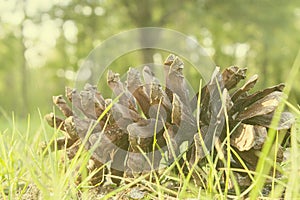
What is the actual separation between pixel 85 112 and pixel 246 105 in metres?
0.25

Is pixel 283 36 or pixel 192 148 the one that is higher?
pixel 283 36

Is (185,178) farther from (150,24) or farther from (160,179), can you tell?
(150,24)

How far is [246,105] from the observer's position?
64 centimetres

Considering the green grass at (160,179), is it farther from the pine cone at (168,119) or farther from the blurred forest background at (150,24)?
the blurred forest background at (150,24)

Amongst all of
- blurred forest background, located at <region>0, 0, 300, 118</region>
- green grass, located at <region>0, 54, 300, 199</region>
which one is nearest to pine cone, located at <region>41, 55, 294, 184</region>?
green grass, located at <region>0, 54, 300, 199</region>

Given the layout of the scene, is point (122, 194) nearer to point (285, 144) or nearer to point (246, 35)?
point (285, 144)

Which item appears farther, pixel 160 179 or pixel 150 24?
pixel 150 24

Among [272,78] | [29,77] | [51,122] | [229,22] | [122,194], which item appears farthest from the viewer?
[29,77]

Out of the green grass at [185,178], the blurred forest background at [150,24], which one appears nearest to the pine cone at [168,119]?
the green grass at [185,178]

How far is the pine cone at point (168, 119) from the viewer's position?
23.4 inches

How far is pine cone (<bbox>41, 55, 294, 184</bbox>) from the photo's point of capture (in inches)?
23.4

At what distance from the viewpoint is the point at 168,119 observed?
0.63 m

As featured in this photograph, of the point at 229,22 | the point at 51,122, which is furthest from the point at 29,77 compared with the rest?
the point at 51,122

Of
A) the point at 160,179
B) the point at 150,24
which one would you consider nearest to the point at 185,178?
the point at 160,179
